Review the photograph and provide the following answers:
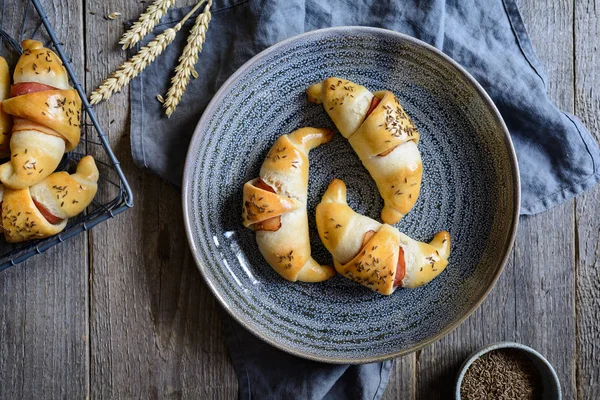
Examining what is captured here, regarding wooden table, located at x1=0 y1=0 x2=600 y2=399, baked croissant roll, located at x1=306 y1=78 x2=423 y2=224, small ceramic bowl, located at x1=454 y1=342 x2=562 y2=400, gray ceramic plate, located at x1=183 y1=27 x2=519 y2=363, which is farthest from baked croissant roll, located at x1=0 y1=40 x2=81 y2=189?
small ceramic bowl, located at x1=454 y1=342 x2=562 y2=400

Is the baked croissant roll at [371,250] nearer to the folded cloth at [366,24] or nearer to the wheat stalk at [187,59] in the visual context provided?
the folded cloth at [366,24]

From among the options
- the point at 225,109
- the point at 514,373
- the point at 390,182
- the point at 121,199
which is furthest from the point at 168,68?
the point at 514,373

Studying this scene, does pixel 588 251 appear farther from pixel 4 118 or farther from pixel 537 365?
pixel 4 118

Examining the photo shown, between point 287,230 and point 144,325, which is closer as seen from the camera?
point 287,230

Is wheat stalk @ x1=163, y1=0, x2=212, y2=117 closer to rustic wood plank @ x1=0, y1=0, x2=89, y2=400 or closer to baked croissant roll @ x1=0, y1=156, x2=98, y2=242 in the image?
baked croissant roll @ x1=0, y1=156, x2=98, y2=242

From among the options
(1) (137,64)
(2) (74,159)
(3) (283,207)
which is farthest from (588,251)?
(2) (74,159)

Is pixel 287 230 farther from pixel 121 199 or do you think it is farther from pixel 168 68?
pixel 168 68
